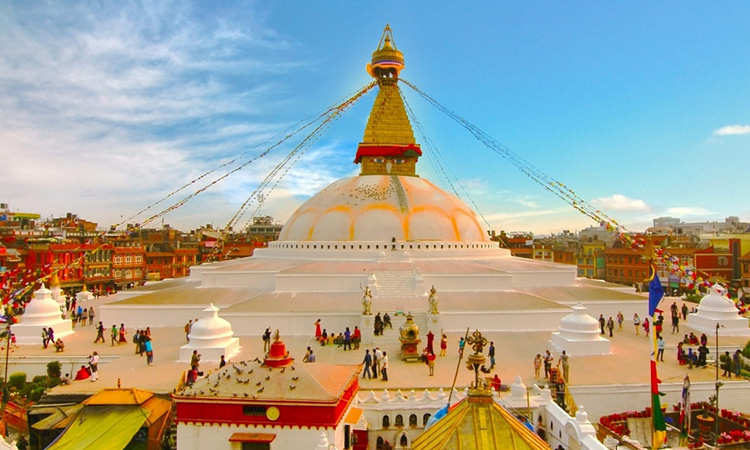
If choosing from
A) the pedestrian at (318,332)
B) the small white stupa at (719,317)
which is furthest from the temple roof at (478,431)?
the small white stupa at (719,317)

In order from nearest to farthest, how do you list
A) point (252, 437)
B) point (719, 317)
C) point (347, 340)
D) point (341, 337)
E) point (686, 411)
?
point (252, 437) → point (686, 411) → point (347, 340) → point (341, 337) → point (719, 317)

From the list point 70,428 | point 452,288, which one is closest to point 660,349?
point 452,288

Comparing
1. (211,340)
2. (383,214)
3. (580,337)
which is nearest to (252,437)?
(211,340)

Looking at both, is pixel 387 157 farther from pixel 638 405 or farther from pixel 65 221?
pixel 65 221

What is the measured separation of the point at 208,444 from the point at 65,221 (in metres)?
47.5

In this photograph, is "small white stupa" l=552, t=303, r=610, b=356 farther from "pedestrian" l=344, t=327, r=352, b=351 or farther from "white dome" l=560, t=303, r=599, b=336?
"pedestrian" l=344, t=327, r=352, b=351

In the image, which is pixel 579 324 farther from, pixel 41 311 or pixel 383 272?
pixel 41 311

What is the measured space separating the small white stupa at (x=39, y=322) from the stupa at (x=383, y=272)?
1.13m

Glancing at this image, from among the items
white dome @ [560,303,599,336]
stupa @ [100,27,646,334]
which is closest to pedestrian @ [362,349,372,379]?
stupa @ [100,27,646,334]

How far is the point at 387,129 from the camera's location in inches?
965

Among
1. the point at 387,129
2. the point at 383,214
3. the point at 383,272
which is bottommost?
the point at 383,272

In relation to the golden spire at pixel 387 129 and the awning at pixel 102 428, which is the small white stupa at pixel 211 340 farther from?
the golden spire at pixel 387 129

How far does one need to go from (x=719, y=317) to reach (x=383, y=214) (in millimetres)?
11832

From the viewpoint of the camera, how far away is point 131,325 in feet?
49.7
